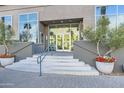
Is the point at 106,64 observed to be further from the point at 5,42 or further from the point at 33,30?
the point at 33,30

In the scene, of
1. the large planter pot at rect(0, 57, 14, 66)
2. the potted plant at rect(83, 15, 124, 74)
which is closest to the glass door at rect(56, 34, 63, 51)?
the large planter pot at rect(0, 57, 14, 66)

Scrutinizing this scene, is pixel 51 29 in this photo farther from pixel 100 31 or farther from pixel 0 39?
pixel 100 31

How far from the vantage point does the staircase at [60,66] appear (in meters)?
10.3

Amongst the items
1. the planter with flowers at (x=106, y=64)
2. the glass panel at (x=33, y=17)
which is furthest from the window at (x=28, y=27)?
the planter with flowers at (x=106, y=64)

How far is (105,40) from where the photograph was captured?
1155 centimetres

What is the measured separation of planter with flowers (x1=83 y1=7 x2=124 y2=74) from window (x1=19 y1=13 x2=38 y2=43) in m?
9.22

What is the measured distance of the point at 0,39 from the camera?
13961 millimetres

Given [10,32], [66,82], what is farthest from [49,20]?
[66,82]

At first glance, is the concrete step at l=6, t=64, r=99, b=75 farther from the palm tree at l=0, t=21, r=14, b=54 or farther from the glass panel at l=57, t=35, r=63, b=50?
the glass panel at l=57, t=35, r=63, b=50

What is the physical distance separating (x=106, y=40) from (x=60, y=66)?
12.3ft

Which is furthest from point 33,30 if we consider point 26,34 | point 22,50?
point 22,50

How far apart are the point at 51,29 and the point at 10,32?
8078 millimetres

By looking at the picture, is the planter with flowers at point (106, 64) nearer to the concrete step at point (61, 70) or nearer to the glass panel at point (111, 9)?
the concrete step at point (61, 70)

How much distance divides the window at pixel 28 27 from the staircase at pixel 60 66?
23.1 ft
